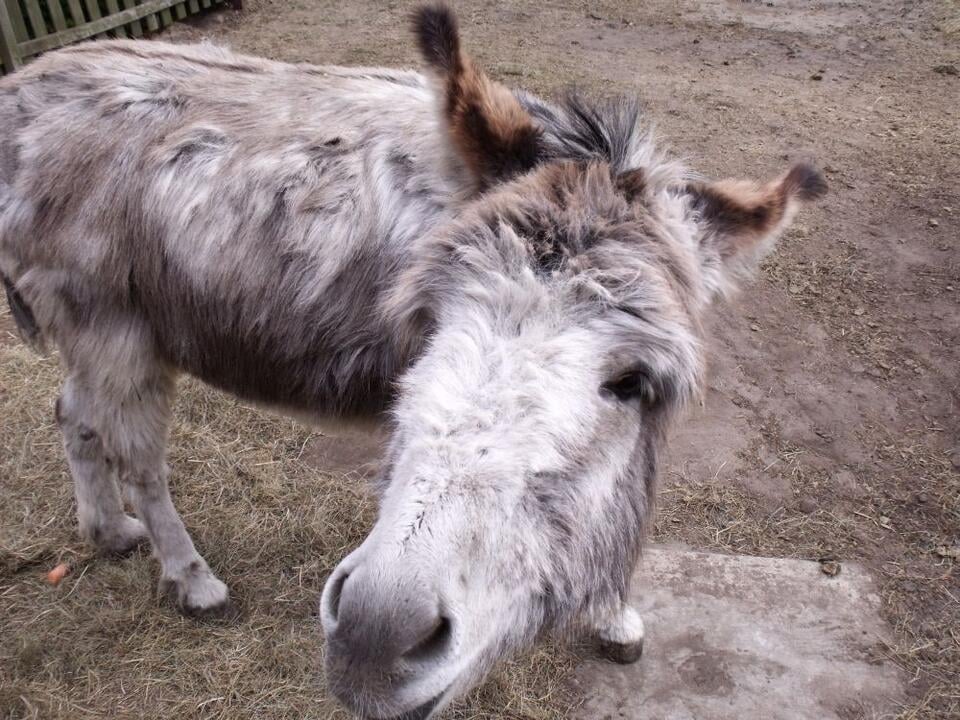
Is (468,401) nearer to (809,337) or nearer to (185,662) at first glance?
(185,662)

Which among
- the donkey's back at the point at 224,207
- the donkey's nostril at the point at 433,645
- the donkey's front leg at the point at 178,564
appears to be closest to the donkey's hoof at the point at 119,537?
the donkey's front leg at the point at 178,564

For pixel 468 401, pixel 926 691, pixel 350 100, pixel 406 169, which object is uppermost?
pixel 350 100

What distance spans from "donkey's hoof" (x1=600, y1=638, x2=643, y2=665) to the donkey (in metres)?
0.02

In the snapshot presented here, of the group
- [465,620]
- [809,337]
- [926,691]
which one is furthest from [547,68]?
[465,620]

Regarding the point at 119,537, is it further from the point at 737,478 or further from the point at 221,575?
the point at 737,478

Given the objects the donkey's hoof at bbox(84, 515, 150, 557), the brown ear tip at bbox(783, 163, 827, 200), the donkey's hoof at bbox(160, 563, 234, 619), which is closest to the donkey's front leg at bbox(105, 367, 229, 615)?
the donkey's hoof at bbox(160, 563, 234, 619)

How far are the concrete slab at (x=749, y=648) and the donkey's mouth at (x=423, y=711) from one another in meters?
1.56

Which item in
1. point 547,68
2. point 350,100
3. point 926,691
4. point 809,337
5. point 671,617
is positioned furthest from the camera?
point 547,68

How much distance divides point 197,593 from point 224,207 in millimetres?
1807

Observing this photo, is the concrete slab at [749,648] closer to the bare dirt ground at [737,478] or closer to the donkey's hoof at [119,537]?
the bare dirt ground at [737,478]

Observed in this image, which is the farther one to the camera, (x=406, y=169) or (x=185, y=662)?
(x=185, y=662)

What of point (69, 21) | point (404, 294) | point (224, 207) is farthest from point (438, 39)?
point (69, 21)

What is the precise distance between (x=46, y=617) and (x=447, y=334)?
274 centimetres

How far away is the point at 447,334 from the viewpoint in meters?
1.54
